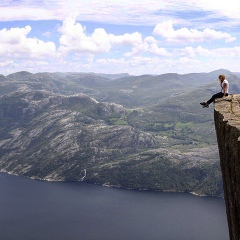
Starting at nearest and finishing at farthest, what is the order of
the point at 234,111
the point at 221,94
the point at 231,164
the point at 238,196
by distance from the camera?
the point at 238,196, the point at 231,164, the point at 234,111, the point at 221,94

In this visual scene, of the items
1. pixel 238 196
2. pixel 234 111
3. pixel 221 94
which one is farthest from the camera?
pixel 221 94

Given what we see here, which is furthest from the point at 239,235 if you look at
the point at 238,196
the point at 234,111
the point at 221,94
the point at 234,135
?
the point at 221,94

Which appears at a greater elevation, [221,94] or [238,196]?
[221,94]

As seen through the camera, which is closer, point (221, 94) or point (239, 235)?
point (239, 235)

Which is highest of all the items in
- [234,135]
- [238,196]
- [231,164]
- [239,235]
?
[234,135]

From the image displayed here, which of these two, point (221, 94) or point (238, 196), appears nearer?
point (238, 196)

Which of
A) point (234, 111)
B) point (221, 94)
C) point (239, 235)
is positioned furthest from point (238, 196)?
point (221, 94)

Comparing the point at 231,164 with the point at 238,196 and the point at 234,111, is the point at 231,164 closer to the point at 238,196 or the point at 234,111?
the point at 238,196

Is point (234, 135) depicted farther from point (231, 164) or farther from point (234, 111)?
point (234, 111)
